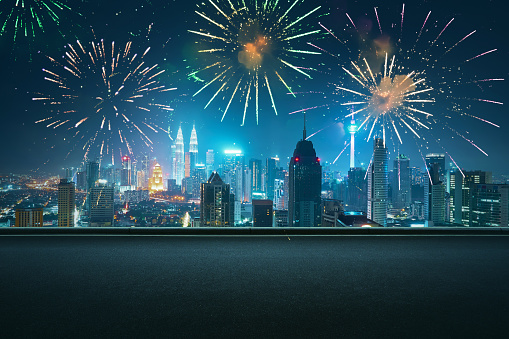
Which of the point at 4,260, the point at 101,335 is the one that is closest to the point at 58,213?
the point at 4,260

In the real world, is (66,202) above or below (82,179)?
below

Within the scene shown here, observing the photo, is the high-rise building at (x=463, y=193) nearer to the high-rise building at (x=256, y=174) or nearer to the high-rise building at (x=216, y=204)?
the high-rise building at (x=216, y=204)

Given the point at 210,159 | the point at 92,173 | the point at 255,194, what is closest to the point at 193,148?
the point at 210,159

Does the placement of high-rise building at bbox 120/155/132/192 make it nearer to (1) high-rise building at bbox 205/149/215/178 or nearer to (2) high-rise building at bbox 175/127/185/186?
(2) high-rise building at bbox 175/127/185/186

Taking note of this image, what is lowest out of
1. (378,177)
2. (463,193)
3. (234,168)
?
(463,193)

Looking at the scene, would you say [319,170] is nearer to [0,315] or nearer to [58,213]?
[58,213]

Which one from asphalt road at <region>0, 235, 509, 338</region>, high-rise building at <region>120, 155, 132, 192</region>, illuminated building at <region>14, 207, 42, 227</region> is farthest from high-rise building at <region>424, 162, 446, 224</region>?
high-rise building at <region>120, 155, 132, 192</region>

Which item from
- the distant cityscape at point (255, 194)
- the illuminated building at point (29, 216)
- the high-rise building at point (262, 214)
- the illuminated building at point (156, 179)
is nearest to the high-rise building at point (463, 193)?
the distant cityscape at point (255, 194)

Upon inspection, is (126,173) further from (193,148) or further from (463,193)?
(463,193)
